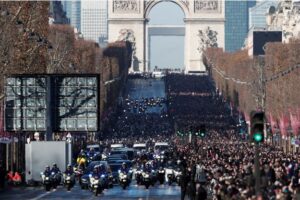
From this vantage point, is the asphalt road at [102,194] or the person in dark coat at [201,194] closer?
the person in dark coat at [201,194]

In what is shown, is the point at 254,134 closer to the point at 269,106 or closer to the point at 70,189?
the point at 70,189

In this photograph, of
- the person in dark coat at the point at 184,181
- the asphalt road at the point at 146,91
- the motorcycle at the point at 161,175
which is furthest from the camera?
the asphalt road at the point at 146,91

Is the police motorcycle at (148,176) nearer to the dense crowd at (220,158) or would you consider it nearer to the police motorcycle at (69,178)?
the dense crowd at (220,158)

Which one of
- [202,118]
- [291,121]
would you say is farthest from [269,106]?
[202,118]

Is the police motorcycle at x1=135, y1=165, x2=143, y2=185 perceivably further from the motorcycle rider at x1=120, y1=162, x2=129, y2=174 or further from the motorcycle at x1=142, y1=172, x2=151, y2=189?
the motorcycle rider at x1=120, y1=162, x2=129, y2=174

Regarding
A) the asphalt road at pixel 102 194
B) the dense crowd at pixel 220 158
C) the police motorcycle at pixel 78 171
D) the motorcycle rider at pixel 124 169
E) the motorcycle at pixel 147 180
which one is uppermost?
the dense crowd at pixel 220 158

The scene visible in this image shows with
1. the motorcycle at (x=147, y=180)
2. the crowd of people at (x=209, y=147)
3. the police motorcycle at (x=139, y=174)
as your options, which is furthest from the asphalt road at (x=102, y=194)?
the crowd of people at (x=209, y=147)

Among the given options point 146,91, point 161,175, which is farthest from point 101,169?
point 146,91

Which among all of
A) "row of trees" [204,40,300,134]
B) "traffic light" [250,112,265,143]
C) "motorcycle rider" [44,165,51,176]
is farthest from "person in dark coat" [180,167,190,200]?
"row of trees" [204,40,300,134]
